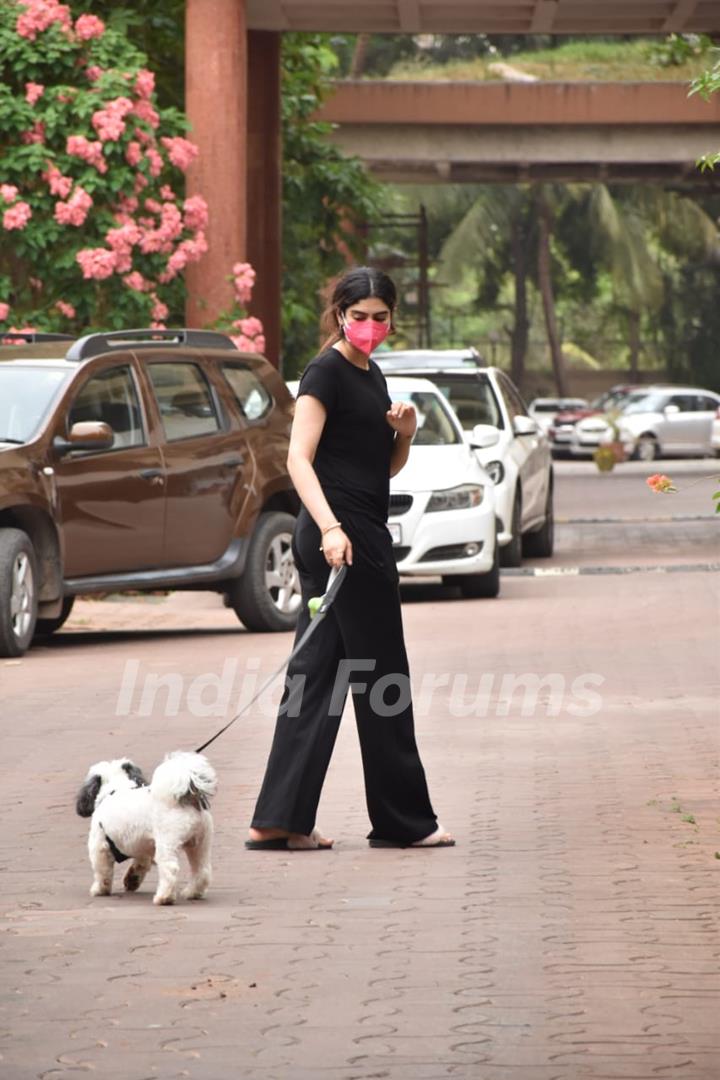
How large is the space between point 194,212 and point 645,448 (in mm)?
27992

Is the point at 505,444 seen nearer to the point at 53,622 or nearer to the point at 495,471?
the point at 495,471

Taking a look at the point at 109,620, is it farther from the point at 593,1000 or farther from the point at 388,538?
the point at 593,1000

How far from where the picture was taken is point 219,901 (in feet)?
22.8

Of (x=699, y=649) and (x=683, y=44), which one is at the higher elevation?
(x=683, y=44)

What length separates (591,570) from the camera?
67.4 ft

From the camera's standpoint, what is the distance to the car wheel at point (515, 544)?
20.1m

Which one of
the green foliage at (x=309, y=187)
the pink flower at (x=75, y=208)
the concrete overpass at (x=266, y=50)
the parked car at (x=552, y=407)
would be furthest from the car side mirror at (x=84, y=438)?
the parked car at (x=552, y=407)

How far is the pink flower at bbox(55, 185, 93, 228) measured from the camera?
20875 millimetres

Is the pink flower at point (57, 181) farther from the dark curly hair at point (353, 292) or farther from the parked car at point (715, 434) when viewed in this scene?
the parked car at point (715, 434)

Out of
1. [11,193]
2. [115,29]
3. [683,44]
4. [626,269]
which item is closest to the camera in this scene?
[683,44]

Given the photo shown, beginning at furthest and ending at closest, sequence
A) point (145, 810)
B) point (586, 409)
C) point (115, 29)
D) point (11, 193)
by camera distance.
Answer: point (586, 409) < point (115, 29) < point (11, 193) < point (145, 810)

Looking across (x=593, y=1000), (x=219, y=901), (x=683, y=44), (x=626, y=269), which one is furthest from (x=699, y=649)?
(x=626, y=269)

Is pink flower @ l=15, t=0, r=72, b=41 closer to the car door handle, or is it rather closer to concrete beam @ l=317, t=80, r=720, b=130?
the car door handle

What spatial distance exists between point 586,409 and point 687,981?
160 feet
